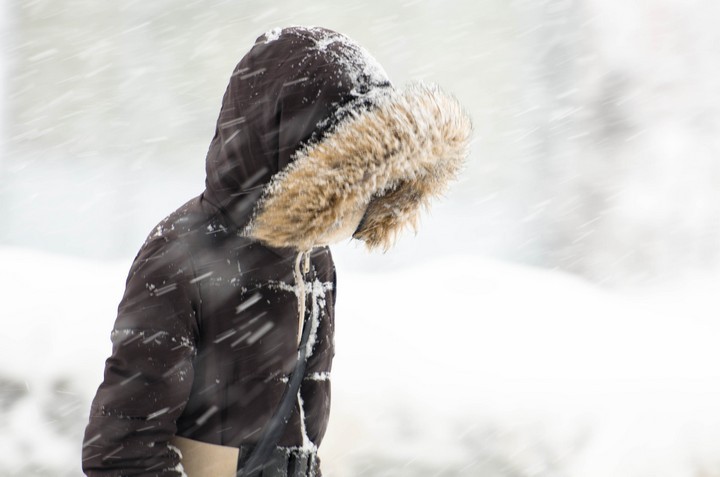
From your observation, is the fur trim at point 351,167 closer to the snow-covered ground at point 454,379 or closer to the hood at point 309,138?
the hood at point 309,138

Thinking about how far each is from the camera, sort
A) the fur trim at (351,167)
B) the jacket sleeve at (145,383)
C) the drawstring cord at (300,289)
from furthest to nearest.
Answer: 1. the drawstring cord at (300,289)
2. the fur trim at (351,167)
3. the jacket sleeve at (145,383)

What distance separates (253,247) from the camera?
1229mm

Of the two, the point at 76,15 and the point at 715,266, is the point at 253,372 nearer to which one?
the point at 76,15

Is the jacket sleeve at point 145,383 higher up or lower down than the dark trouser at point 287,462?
higher up

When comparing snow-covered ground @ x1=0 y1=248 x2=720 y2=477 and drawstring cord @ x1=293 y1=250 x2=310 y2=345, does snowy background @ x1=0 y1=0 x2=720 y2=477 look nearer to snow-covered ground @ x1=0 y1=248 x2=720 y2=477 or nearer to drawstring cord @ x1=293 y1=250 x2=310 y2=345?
snow-covered ground @ x1=0 y1=248 x2=720 y2=477

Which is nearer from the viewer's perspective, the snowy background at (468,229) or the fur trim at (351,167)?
the fur trim at (351,167)

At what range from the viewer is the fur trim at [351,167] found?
117 cm

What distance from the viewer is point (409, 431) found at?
2.96m

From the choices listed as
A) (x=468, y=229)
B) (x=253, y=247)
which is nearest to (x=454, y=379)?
(x=468, y=229)

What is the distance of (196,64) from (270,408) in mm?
3064

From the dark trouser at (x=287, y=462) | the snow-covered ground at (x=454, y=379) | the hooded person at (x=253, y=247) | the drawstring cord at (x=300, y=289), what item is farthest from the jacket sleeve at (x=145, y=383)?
the snow-covered ground at (x=454, y=379)

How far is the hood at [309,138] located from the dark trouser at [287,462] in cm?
36

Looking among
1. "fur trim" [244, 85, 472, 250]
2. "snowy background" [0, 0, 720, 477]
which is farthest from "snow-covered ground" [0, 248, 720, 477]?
"fur trim" [244, 85, 472, 250]

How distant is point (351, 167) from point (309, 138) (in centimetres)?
9
